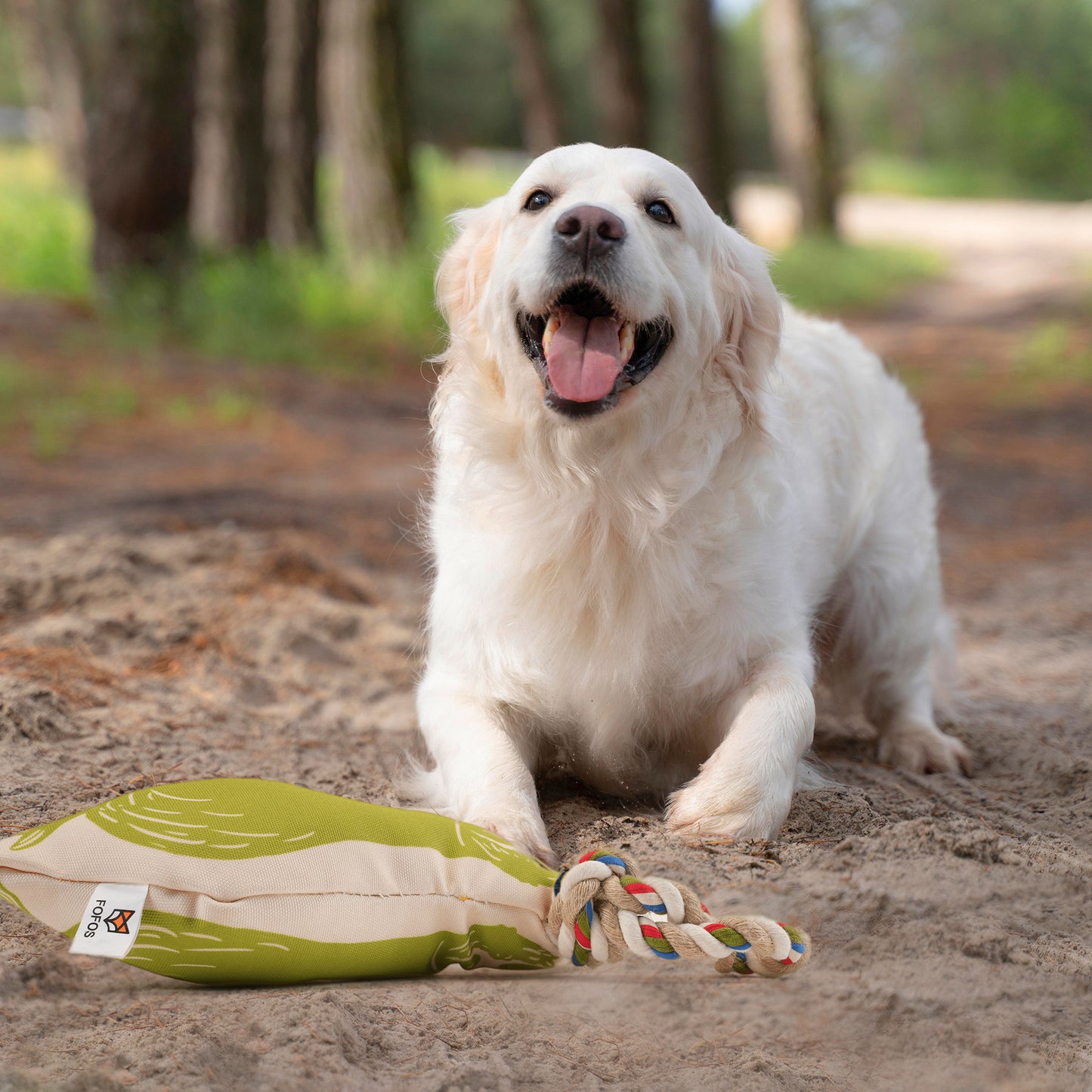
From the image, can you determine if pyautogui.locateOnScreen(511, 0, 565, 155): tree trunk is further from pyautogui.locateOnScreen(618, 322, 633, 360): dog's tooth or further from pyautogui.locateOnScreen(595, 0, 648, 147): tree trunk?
pyautogui.locateOnScreen(618, 322, 633, 360): dog's tooth

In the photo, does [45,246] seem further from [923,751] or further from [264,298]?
[923,751]

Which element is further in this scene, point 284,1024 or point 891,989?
point 891,989

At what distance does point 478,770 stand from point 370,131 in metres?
9.10

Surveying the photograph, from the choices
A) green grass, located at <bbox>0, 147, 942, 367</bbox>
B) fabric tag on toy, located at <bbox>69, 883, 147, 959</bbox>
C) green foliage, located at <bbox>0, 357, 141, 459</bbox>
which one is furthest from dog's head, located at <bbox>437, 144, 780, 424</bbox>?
green grass, located at <bbox>0, 147, 942, 367</bbox>

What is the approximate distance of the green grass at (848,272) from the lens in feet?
47.6

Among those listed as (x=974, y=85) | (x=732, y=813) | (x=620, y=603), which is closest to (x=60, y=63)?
(x=620, y=603)

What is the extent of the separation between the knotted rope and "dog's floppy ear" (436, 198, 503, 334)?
154 centimetres

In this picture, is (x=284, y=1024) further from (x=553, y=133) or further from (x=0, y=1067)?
(x=553, y=133)

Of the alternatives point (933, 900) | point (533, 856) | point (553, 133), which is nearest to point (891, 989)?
point (933, 900)

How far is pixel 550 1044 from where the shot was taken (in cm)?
Result: 178

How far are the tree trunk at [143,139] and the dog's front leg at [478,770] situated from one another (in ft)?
23.5

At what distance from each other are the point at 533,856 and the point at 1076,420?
745cm

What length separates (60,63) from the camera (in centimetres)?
2342

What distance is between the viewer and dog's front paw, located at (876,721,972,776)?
327 centimetres
